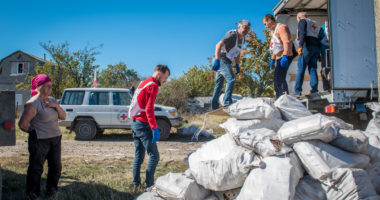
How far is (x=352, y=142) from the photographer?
278 cm

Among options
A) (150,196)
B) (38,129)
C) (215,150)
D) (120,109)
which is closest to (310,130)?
(215,150)

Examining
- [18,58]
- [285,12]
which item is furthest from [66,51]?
[285,12]

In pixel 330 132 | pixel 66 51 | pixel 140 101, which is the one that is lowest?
pixel 330 132

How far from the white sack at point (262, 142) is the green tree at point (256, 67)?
45.9ft

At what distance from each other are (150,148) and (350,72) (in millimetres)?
3277

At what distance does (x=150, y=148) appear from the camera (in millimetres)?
3746

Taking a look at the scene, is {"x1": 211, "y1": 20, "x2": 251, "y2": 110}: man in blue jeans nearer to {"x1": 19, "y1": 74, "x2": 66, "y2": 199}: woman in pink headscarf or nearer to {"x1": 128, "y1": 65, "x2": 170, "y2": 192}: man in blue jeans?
{"x1": 128, "y1": 65, "x2": 170, "y2": 192}: man in blue jeans

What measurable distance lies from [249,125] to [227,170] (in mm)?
672

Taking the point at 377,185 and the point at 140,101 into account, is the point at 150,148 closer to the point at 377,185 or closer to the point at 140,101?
the point at 140,101

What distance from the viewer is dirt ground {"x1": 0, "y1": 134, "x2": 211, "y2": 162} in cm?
696

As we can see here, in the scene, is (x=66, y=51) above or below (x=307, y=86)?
above

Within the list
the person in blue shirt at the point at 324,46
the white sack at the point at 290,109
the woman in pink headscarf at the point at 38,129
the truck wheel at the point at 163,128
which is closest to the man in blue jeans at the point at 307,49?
the person in blue shirt at the point at 324,46

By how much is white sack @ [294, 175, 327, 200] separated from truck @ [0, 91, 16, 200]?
259 cm

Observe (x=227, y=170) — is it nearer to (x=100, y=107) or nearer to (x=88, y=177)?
(x=88, y=177)
